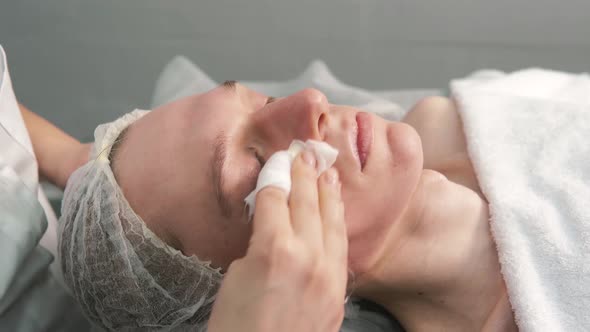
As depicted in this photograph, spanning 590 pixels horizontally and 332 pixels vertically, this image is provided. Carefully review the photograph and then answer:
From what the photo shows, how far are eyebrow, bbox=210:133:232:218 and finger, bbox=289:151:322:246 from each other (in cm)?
14

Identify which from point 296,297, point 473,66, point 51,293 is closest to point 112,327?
point 51,293

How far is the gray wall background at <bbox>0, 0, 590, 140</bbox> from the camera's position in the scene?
1.67 meters

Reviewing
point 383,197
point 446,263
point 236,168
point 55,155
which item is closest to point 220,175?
point 236,168

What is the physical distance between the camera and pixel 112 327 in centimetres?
99

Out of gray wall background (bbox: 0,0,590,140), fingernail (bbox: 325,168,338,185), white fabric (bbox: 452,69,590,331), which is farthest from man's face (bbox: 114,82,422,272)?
gray wall background (bbox: 0,0,590,140)

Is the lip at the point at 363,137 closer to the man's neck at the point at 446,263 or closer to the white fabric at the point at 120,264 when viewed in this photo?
the man's neck at the point at 446,263

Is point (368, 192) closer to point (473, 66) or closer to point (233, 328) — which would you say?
point (233, 328)

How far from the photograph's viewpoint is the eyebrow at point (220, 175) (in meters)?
0.81

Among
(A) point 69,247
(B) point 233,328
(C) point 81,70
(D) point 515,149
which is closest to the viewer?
(B) point 233,328

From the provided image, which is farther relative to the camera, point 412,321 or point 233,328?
point 412,321

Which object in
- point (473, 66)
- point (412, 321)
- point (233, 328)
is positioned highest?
point (233, 328)

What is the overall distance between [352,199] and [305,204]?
0.19m

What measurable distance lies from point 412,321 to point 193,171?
1.59ft

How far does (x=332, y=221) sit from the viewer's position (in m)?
0.68
